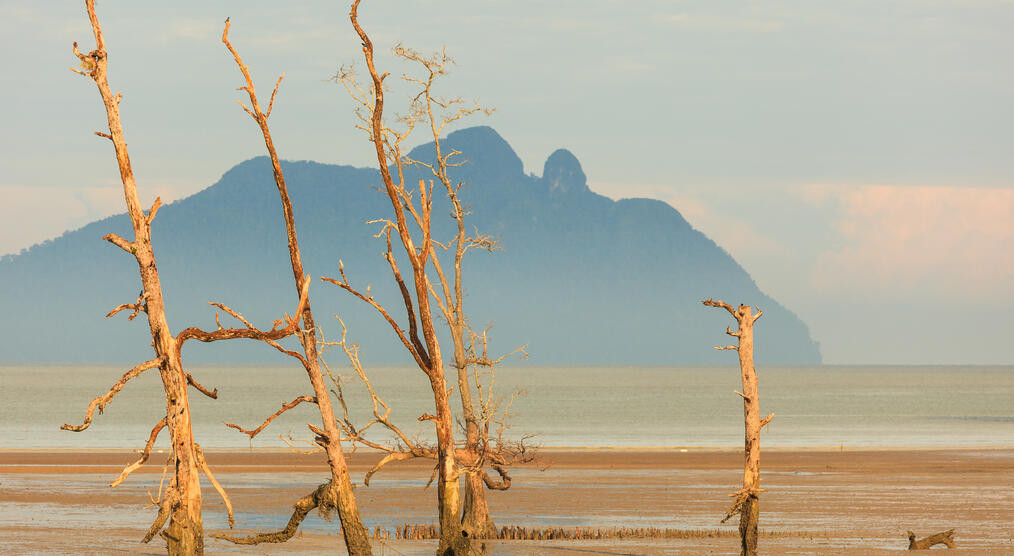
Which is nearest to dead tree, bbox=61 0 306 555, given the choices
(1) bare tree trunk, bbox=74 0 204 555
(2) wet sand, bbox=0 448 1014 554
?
(1) bare tree trunk, bbox=74 0 204 555

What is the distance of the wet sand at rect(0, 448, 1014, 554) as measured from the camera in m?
28.7

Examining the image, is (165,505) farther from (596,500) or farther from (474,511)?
(596,500)

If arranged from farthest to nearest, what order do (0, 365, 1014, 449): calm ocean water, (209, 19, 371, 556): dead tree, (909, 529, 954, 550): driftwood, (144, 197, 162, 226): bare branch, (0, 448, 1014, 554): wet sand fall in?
(0, 365, 1014, 449): calm ocean water → (0, 448, 1014, 554): wet sand → (909, 529, 954, 550): driftwood → (209, 19, 371, 556): dead tree → (144, 197, 162, 226): bare branch

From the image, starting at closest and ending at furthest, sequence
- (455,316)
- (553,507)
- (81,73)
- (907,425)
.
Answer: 1. (81,73)
2. (455,316)
3. (553,507)
4. (907,425)

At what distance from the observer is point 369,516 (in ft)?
114

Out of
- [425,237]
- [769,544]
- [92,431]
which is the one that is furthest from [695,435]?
[425,237]

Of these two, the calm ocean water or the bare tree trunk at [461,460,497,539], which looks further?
the calm ocean water

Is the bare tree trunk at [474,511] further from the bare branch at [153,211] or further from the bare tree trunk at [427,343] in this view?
the bare branch at [153,211]

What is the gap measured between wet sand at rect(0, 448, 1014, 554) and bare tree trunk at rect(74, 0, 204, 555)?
7.00 metres

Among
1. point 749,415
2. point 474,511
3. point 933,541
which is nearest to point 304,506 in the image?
point 474,511

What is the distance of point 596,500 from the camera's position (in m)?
39.1

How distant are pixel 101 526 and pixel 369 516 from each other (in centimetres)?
695

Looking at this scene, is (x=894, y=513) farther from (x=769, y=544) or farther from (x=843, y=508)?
(x=769, y=544)

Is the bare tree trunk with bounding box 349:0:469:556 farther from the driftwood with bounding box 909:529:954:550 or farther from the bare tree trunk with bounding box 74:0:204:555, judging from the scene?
the driftwood with bounding box 909:529:954:550
